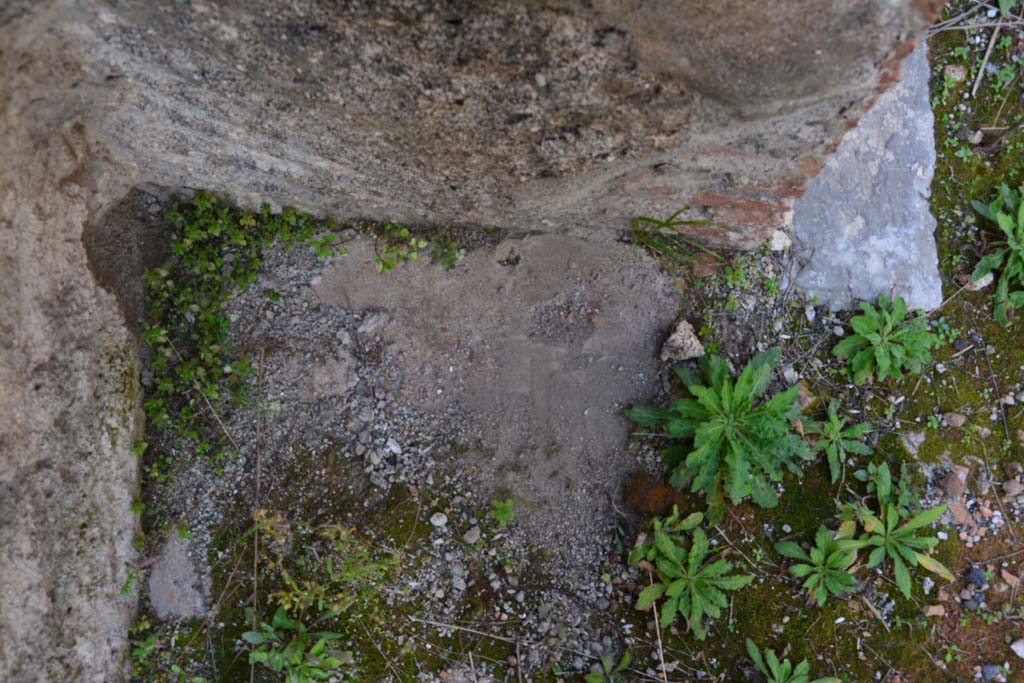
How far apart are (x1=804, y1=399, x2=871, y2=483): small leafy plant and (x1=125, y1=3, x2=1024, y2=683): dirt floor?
80 millimetres

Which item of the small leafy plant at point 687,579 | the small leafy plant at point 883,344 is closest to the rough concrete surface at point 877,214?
the small leafy plant at point 883,344

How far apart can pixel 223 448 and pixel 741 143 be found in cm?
288

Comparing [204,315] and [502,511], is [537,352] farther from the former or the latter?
[204,315]

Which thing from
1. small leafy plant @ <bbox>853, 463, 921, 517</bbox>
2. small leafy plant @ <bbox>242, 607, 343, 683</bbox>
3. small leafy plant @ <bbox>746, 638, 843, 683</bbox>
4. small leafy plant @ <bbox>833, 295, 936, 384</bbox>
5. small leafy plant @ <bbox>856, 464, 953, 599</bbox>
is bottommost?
small leafy plant @ <bbox>242, 607, 343, 683</bbox>

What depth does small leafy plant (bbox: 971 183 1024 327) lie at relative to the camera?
3760 mm

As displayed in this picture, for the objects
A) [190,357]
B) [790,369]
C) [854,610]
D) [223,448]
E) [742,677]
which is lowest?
[742,677]

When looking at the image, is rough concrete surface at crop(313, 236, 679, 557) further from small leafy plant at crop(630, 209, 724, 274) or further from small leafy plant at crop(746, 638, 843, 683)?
small leafy plant at crop(746, 638, 843, 683)

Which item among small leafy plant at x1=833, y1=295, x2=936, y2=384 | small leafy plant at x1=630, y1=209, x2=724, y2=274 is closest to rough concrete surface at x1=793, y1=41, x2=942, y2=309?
small leafy plant at x1=833, y1=295, x2=936, y2=384

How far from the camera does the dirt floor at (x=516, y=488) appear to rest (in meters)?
3.53

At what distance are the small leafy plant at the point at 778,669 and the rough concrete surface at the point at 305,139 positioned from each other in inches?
82.8

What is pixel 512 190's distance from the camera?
10.5 ft

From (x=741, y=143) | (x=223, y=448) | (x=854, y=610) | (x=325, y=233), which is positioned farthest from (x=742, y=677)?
(x=325, y=233)

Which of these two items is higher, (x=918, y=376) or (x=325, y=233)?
(x=325, y=233)

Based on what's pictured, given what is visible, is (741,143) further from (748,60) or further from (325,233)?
(325,233)
